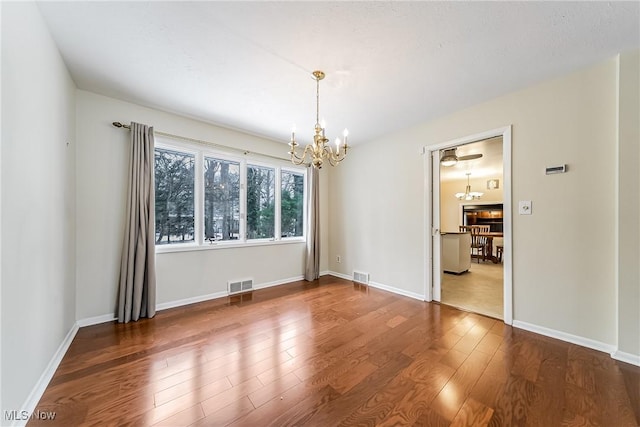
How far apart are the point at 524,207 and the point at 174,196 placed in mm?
4259

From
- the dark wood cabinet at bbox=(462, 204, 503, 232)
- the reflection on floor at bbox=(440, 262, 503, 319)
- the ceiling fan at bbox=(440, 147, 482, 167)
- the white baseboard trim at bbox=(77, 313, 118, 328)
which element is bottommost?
the reflection on floor at bbox=(440, 262, 503, 319)

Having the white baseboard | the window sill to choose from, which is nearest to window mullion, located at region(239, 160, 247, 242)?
the window sill

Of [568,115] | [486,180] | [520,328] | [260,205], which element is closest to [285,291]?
[260,205]

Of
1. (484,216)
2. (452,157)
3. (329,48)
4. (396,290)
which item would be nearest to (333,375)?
(396,290)

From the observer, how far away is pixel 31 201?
156cm

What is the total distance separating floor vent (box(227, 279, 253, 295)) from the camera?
3.73 m

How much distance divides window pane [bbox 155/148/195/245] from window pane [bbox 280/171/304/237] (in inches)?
61.0

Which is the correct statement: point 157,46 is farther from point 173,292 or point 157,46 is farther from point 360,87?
point 173,292

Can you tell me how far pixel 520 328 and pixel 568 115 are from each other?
2.23 metres

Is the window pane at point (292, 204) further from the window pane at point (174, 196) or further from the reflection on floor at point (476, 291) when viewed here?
the reflection on floor at point (476, 291)

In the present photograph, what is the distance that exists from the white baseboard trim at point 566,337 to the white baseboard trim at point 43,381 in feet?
13.3

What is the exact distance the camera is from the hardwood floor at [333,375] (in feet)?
4.80

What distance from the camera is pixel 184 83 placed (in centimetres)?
251

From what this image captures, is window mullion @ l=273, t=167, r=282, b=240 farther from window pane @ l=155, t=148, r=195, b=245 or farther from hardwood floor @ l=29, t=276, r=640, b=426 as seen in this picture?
hardwood floor @ l=29, t=276, r=640, b=426
